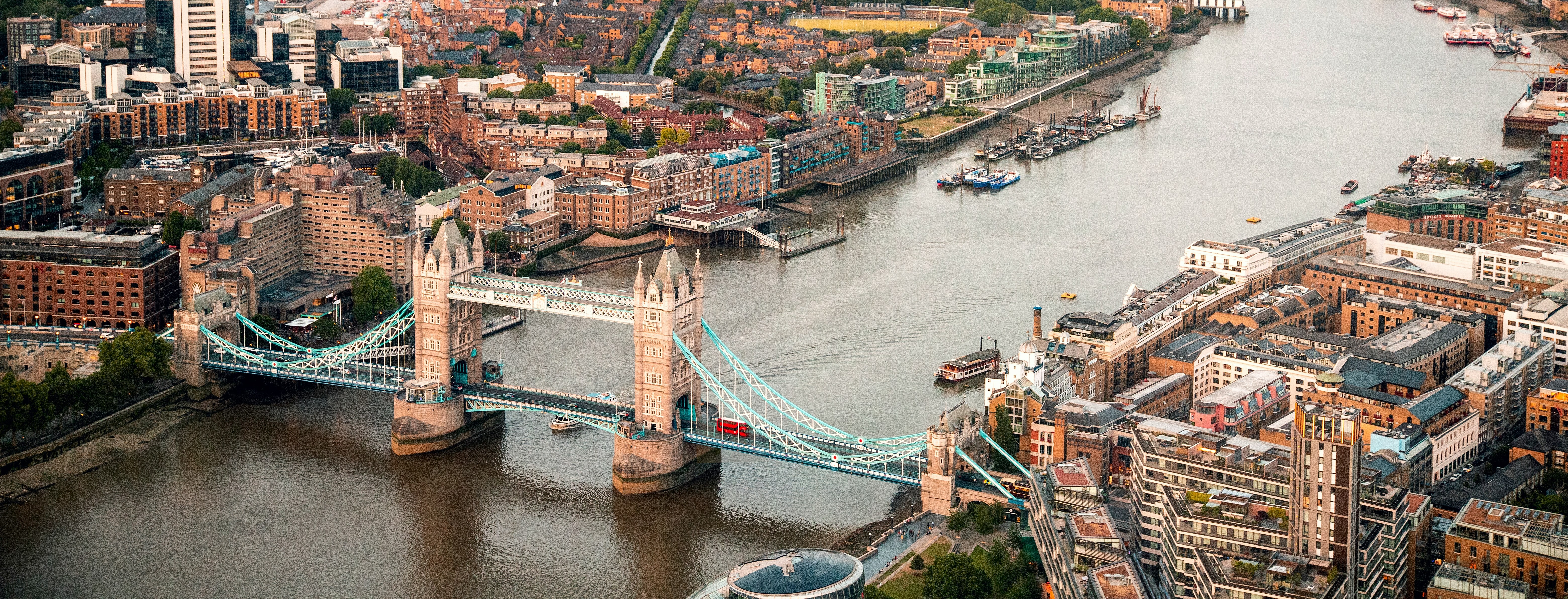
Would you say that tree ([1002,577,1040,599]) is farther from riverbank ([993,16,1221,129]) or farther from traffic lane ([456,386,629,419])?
riverbank ([993,16,1221,129])

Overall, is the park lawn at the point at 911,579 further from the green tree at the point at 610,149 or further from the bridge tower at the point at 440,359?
the green tree at the point at 610,149

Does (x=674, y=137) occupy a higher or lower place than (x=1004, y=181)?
higher

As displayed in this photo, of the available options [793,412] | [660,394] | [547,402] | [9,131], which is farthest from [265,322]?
[9,131]

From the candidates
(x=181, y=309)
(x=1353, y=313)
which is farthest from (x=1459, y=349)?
(x=181, y=309)

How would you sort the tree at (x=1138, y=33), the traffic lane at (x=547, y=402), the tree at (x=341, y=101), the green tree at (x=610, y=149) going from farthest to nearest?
the tree at (x=1138, y=33), the tree at (x=341, y=101), the green tree at (x=610, y=149), the traffic lane at (x=547, y=402)

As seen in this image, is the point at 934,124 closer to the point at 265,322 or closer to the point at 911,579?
the point at 265,322

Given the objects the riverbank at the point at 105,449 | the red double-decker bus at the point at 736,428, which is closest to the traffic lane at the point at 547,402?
the red double-decker bus at the point at 736,428

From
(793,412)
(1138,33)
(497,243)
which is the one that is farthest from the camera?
(1138,33)
